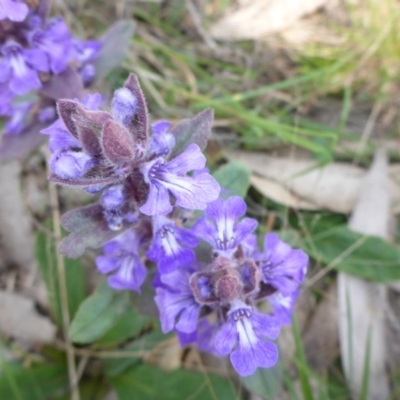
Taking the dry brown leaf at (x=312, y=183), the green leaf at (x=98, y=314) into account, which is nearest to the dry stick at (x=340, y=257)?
the dry brown leaf at (x=312, y=183)

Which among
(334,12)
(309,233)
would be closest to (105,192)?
(309,233)

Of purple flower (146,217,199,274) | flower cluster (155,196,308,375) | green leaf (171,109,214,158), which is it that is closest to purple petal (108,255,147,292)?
flower cluster (155,196,308,375)

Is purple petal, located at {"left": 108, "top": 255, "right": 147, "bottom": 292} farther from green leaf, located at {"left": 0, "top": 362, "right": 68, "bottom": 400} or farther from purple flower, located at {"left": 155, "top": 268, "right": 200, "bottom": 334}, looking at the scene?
green leaf, located at {"left": 0, "top": 362, "right": 68, "bottom": 400}

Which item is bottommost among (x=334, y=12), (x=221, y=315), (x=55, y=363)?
(x=55, y=363)

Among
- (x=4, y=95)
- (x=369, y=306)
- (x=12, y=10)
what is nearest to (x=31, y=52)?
(x=4, y=95)

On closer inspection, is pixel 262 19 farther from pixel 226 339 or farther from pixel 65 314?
pixel 226 339

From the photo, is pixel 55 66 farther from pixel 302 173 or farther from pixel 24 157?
pixel 302 173

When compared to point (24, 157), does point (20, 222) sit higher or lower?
lower
